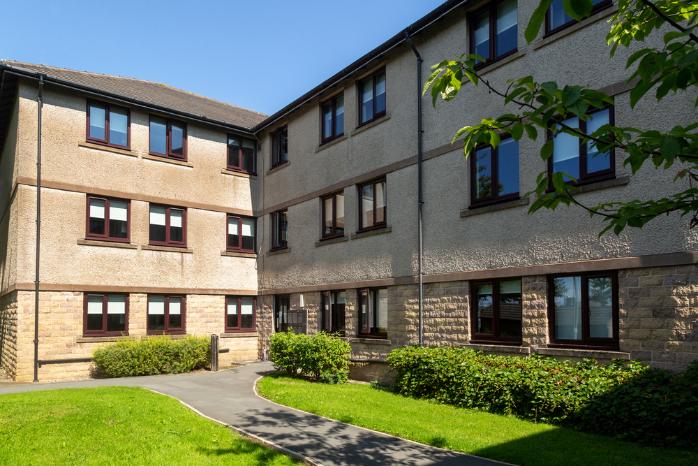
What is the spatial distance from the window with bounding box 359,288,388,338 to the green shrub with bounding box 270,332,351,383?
114 centimetres

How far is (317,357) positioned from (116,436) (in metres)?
7.06

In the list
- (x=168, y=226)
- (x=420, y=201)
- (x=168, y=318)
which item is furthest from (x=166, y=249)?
(x=420, y=201)

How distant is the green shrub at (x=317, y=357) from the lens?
15.1 meters

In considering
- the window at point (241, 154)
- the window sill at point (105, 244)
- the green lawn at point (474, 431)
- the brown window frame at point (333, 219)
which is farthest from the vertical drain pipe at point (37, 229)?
the brown window frame at point (333, 219)

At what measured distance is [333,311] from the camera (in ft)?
60.0

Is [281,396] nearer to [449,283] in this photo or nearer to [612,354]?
[449,283]

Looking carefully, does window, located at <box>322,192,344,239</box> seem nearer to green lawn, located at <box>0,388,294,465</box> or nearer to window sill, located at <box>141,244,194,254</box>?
window sill, located at <box>141,244,194,254</box>

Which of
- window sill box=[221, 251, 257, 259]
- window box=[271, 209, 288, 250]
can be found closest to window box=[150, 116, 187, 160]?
window sill box=[221, 251, 257, 259]

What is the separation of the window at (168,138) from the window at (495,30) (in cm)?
1141

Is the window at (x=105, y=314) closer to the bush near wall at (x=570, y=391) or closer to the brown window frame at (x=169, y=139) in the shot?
the brown window frame at (x=169, y=139)

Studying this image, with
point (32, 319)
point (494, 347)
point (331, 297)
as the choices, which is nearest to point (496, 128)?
point (494, 347)

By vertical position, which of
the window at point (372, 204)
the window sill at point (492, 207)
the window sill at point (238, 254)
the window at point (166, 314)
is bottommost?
the window at point (166, 314)

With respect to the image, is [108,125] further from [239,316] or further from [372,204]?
[372,204]

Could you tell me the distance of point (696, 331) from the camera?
31.1 ft
